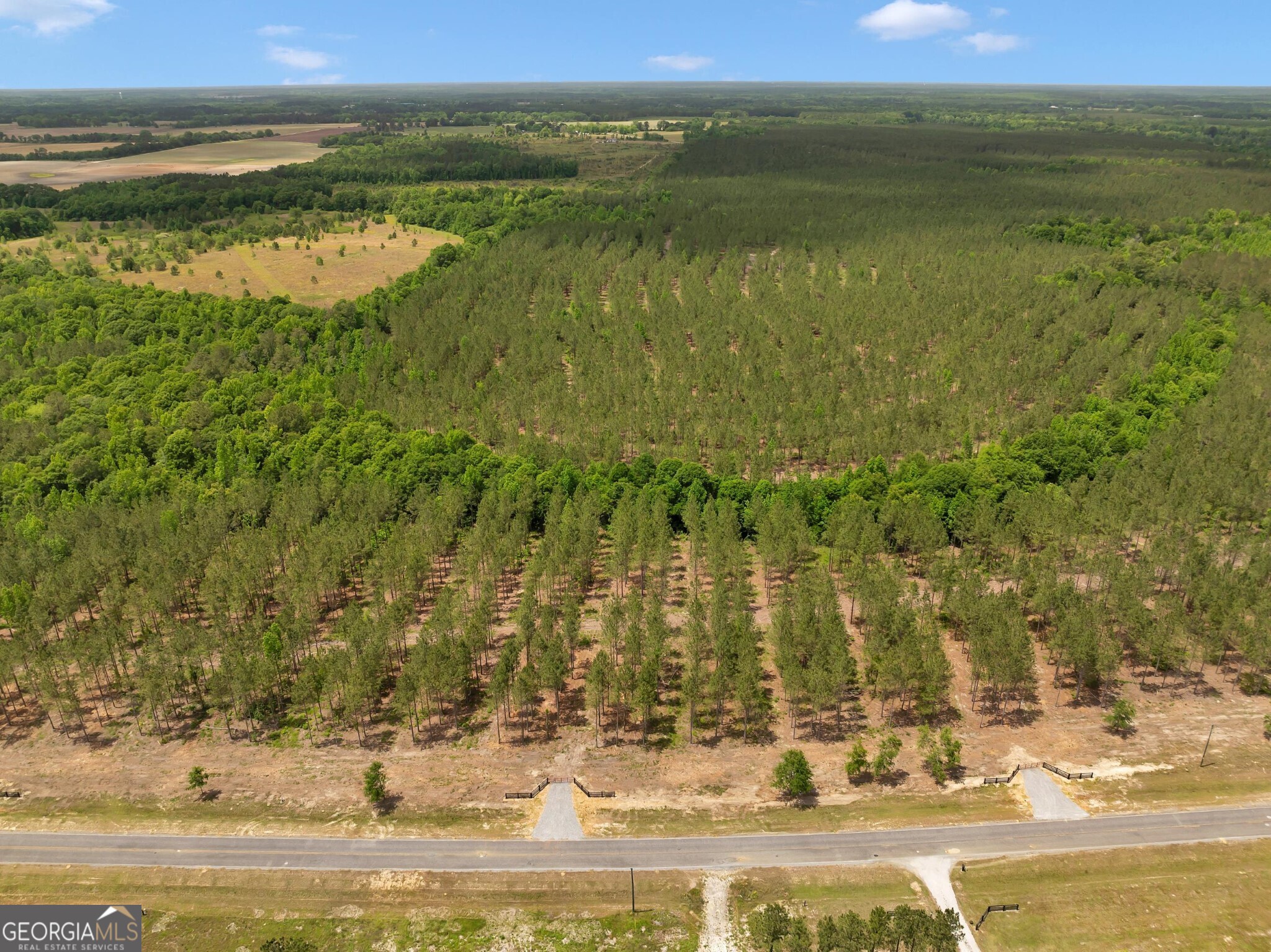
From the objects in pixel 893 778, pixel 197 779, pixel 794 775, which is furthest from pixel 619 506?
pixel 197 779

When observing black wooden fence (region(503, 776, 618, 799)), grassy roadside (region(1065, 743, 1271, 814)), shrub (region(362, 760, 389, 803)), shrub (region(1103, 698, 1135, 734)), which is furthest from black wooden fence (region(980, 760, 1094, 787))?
shrub (region(362, 760, 389, 803))

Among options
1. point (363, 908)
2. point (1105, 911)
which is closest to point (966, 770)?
point (1105, 911)

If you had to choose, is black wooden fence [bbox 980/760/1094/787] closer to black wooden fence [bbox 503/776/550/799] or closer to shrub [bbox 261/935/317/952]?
black wooden fence [bbox 503/776/550/799]

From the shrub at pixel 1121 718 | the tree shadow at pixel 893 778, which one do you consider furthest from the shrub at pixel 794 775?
the shrub at pixel 1121 718

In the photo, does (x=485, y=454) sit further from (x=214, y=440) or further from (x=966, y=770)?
(x=966, y=770)

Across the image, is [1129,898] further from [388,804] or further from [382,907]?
[388,804]
